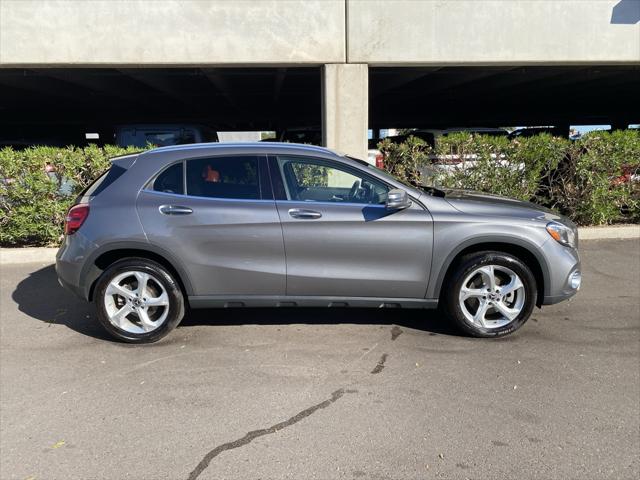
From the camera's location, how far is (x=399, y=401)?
3.41 m

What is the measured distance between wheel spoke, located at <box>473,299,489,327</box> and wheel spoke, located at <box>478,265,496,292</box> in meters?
0.14

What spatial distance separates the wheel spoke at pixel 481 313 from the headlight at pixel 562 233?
81cm

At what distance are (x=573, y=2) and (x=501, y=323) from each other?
6462 mm

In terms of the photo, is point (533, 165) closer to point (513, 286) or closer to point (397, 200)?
point (513, 286)

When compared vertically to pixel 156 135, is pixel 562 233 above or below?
below

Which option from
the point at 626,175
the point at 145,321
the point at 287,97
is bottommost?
the point at 145,321

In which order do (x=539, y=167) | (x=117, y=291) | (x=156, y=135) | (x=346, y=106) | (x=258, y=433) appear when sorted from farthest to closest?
(x=156, y=135) < (x=346, y=106) < (x=539, y=167) < (x=117, y=291) < (x=258, y=433)

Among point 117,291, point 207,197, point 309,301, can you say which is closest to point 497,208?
point 309,301

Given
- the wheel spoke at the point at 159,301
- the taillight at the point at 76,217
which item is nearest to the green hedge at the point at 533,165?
the wheel spoke at the point at 159,301

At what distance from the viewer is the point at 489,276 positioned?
14.0ft

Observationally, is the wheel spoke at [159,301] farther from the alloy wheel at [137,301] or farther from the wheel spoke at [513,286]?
the wheel spoke at [513,286]

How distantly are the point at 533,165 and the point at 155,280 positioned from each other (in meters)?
6.09

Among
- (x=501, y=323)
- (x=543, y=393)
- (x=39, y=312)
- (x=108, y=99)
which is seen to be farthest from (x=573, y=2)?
(x=108, y=99)

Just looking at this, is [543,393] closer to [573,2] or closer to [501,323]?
[501,323]
